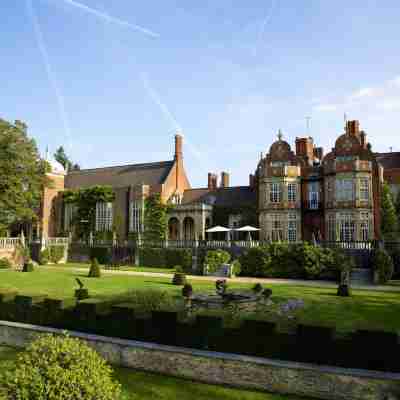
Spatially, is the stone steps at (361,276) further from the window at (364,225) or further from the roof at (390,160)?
the roof at (390,160)

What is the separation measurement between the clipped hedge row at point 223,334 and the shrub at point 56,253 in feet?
108

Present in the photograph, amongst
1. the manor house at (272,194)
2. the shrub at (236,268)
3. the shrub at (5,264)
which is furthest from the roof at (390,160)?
the shrub at (5,264)

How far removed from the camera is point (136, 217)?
48.0 metres

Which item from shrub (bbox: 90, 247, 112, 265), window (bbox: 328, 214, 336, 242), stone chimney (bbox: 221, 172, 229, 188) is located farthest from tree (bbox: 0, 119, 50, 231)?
window (bbox: 328, 214, 336, 242)

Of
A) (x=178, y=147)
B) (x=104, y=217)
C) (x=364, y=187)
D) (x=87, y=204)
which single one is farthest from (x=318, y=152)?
(x=87, y=204)

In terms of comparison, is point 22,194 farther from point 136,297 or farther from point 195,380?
point 195,380

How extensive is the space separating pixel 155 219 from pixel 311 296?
1110 inches

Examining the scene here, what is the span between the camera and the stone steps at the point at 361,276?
91.9 feet

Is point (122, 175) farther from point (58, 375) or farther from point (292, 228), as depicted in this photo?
point (58, 375)

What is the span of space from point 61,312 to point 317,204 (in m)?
31.6

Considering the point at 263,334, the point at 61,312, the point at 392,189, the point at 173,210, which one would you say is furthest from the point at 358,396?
the point at 392,189

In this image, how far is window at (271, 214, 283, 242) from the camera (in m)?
39.4

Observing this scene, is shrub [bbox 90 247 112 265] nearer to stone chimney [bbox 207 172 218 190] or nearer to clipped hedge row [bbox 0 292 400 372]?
stone chimney [bbox 207 172 218 190]

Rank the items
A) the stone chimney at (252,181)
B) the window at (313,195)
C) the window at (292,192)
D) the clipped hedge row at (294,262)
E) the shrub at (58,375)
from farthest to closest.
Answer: the stone chimney at (252,181) < the window at (313,195) < the window at (292,192) < the clipped hedge row at (294,262) < the shrub at (58,375)
